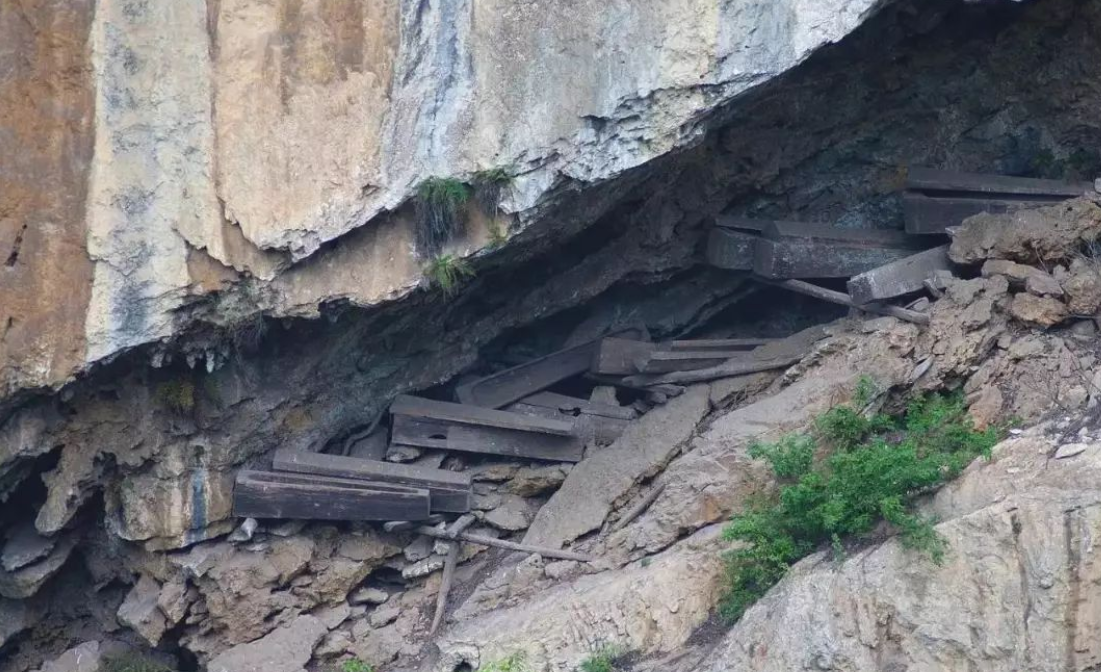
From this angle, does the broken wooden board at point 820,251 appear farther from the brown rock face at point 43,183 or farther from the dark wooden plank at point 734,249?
the brown rock face at point 43,183

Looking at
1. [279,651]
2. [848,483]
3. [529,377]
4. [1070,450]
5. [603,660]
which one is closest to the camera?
[1070,450]

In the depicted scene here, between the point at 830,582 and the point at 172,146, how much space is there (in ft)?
15.5

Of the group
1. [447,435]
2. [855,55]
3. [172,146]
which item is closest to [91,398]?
[172,146]

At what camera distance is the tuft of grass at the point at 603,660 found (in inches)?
314

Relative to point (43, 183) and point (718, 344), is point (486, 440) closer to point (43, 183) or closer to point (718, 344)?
point (718, 344)

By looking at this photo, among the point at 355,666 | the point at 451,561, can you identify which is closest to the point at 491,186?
the point at 451,561

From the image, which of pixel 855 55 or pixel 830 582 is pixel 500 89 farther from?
pixel 830 582

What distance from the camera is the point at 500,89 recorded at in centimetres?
843

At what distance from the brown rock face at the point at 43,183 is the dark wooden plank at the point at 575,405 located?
130 inches

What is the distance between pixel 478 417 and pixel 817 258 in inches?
104

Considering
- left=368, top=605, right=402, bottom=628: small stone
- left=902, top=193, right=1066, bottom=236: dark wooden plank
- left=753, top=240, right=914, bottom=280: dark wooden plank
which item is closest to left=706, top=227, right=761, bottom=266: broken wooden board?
left=753, top=240, right=914, bottom=280: dark wooden plank

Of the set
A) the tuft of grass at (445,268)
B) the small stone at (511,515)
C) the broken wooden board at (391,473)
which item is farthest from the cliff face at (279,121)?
the small stone at (511,515)

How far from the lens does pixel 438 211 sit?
27.9 feet

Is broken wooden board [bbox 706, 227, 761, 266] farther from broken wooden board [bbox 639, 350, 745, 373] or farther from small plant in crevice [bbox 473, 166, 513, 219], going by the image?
small plant in crevice [bbox 473, 166, 513, 219]
